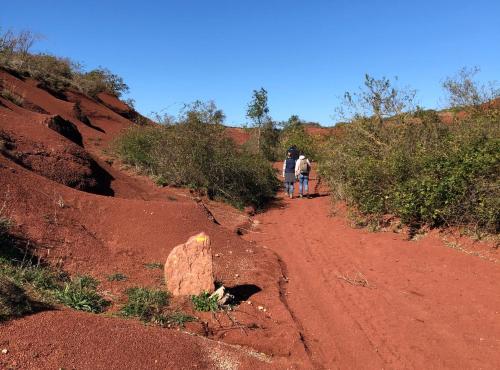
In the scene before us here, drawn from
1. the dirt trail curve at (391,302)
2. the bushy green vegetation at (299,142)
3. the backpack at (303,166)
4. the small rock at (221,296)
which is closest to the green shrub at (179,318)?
the small rock at (221,296)

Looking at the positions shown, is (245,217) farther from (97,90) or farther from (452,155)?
(97,90)

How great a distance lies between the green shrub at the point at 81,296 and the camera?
477 centimetres

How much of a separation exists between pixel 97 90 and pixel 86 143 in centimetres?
1306

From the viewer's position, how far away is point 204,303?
5570 mm

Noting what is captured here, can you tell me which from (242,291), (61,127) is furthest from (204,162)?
(242,291)

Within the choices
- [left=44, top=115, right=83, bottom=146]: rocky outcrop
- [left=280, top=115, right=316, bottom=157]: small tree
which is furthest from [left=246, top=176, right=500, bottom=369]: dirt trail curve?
[left=280, top=115, right=316, bottom=157]: small tree

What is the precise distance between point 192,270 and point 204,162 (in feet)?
27.4

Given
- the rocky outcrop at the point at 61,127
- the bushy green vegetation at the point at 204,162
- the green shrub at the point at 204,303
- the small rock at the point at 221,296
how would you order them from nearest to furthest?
the green shrub at the point at 204,303, the small rock at the point at 221,296, the rocky outcrop at the point at 61,127, the bushy green vegetation at the point at 204,162

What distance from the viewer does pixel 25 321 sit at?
12.6 feet

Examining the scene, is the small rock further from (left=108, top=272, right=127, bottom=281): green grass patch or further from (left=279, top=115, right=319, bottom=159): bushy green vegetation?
(left=279, top=115, right=319, bottom=159): bushy green vegetation

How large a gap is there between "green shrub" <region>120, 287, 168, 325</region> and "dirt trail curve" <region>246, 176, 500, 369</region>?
172 centimetres

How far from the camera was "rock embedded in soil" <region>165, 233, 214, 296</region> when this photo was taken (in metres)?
5.77

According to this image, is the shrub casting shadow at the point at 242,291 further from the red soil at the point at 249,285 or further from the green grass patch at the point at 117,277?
the green grass patch at the point at 117,277

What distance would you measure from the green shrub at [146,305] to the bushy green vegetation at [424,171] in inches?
220
